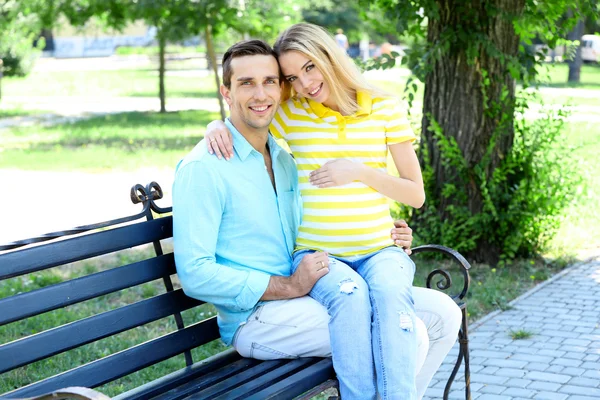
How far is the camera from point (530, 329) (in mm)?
5441

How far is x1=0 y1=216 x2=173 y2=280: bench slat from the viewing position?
2.86 m

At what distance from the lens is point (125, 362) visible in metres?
3.10

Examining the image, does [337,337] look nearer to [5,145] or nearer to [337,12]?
[5,145]

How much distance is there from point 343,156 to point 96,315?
1.10m

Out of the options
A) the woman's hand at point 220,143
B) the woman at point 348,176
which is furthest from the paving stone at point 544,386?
the woman's hand at point 220,143

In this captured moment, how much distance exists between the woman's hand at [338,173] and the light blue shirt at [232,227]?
0.60 feet

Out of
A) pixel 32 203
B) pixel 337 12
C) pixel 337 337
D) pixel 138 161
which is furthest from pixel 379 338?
pixel 337 12

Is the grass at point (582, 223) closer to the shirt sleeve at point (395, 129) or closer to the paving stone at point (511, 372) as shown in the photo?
the paving stone at point (511, 372)

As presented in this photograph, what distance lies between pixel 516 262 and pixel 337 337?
4214 mm

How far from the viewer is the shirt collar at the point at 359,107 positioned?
3.47 metres

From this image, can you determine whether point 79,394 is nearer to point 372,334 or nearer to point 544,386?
point 372,334

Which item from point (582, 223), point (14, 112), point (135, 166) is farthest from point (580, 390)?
point (14, 112)

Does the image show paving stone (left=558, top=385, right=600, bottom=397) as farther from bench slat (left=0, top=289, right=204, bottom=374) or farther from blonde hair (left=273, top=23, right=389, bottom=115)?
bench slat (left=0, top=289, right=204, bottom=374)

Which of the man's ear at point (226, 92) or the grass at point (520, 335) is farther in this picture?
the grass at point (520, 335)
